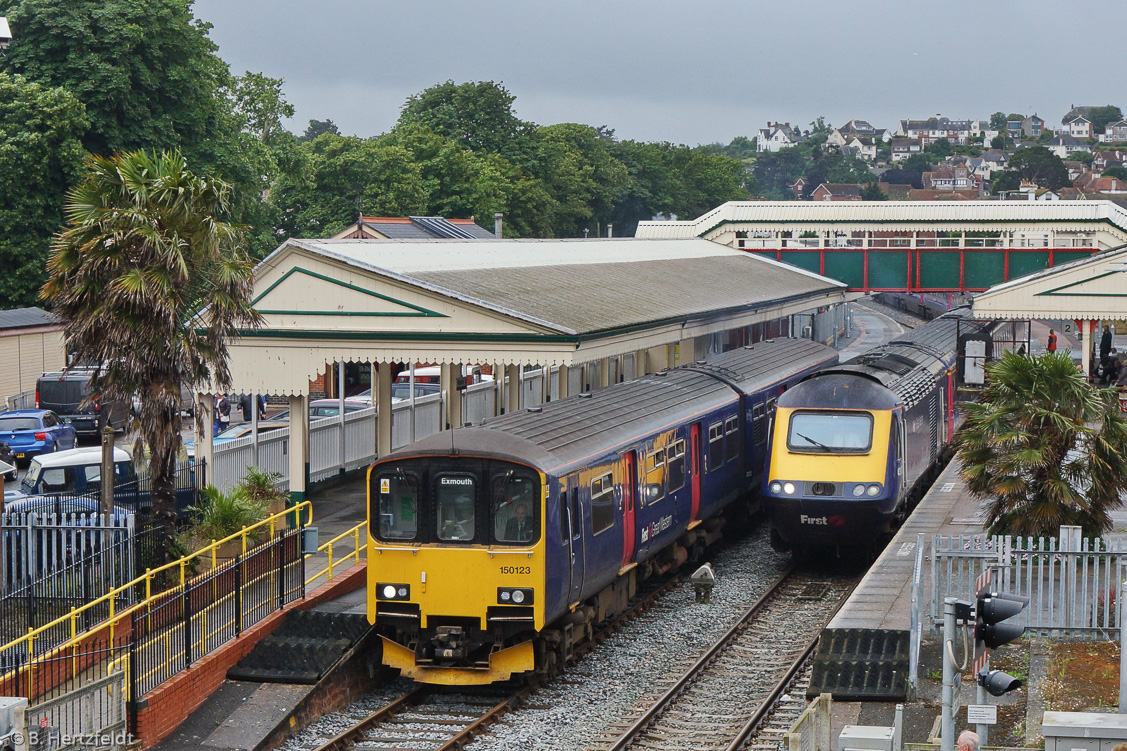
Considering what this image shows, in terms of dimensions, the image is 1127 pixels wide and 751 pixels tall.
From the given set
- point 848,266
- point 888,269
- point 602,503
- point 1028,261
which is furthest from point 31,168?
point 602,503

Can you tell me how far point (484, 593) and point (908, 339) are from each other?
681 inches

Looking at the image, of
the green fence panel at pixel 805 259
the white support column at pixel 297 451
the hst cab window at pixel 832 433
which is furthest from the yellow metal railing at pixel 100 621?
the green fence panel at pixel 805 259

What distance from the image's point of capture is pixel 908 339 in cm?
3031

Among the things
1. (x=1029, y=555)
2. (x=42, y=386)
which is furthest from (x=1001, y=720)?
(x=42, y=386)

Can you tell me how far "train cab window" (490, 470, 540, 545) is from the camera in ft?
50.4

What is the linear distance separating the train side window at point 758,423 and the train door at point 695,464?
345 centimetres

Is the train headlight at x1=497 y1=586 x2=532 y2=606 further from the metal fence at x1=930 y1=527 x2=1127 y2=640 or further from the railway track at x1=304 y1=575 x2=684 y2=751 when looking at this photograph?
the metal fence at x1=930 y1=527 x2=1127 y2=640

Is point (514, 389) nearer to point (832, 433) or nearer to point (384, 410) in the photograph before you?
point (384, 410)

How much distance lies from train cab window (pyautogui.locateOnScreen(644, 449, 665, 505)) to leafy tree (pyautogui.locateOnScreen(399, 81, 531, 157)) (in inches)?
2831

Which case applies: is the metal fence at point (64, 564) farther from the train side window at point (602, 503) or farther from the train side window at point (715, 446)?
the train side window at point (715, 446)

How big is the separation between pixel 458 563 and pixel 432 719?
1.73 metres

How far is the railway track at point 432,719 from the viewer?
14.6 m

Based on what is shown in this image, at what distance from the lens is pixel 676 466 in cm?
2042

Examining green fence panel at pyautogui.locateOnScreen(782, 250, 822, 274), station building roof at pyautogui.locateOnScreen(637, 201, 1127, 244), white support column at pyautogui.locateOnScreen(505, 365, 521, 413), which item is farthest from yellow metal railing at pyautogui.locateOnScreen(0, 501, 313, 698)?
station building roof at pyautogui.locateOnScreen(637, 201, 1127, 244)
